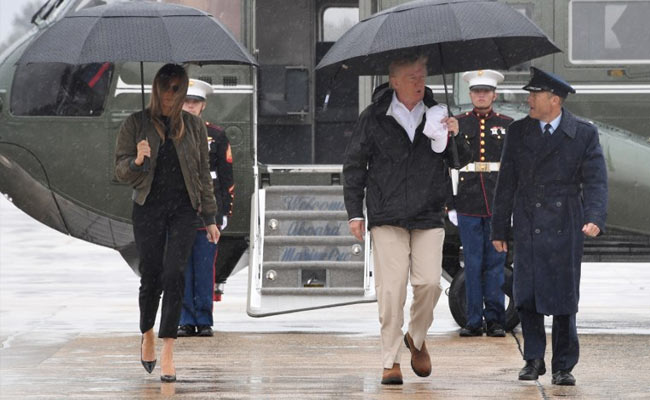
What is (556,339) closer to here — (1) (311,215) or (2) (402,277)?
(2) (402,277)

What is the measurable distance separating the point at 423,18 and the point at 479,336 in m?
3.36

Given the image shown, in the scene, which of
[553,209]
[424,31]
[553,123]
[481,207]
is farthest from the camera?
[481,207]

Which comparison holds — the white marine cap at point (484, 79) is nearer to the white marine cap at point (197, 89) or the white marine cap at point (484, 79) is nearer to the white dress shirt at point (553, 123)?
the white marine cap at point (197, 89)

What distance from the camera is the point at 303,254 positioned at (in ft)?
37.5

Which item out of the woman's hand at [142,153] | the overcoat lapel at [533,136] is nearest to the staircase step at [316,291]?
the overcoat lapel at [533,136]

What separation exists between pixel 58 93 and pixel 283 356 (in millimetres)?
3128

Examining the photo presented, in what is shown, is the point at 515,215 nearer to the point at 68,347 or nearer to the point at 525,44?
the point at 525,44

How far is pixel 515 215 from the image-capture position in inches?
343

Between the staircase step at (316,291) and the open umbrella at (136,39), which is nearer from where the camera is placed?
the open umbrella at (136,39)

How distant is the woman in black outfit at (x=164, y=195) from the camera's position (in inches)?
333

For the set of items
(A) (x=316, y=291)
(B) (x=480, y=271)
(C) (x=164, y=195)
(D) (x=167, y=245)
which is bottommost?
(A) (x=316, y=291)

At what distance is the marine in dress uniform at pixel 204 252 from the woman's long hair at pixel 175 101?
2.42 metres

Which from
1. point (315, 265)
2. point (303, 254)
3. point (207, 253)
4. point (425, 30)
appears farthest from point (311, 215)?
point (425, 30)

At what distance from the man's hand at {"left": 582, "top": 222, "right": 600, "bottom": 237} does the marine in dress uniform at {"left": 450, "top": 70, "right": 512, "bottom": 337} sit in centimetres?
257
